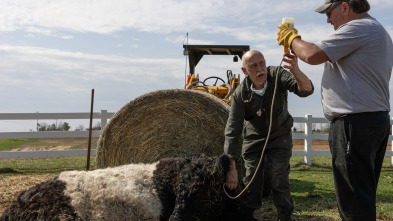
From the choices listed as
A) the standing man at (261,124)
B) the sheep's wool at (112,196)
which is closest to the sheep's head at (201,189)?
the sheep's wool at (112,196)

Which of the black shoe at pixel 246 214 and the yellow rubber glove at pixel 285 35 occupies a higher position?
the yellow rubber glove at pixel 285 35

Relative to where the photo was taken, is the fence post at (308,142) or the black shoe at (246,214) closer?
the black shoe at (246,214)

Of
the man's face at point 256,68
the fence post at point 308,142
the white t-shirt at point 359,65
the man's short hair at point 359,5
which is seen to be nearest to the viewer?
the white t-shirt at point 359,65

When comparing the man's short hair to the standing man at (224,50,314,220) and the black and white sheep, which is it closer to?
the standing man at (224,50,314,220)

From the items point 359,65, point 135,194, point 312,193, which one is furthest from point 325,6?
point 312,193

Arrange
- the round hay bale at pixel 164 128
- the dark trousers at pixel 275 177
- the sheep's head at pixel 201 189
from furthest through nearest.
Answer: the round hay bale at pixel 164 128
the dark trousers at pixel 275 177
the sheep's head at pixel 201 189

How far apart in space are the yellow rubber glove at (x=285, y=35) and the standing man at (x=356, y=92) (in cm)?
2

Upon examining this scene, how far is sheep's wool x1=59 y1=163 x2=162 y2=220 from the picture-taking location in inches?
121

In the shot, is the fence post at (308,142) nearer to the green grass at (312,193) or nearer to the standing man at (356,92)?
the green grass at (312,193)

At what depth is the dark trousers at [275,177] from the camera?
417 cm

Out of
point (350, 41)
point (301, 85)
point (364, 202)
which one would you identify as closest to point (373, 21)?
point (350, 41)

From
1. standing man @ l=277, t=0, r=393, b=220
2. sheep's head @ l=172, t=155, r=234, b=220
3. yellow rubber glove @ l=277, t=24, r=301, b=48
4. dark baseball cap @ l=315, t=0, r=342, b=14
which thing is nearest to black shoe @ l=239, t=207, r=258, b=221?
sheep's head @ l=172, t=155, r=234, b=220

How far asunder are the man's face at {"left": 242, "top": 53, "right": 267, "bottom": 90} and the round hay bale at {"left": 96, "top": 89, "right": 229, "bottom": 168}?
3.89 feet

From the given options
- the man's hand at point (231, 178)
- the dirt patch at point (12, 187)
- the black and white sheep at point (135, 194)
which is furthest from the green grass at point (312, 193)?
the dirt patch at point (12, 187)
